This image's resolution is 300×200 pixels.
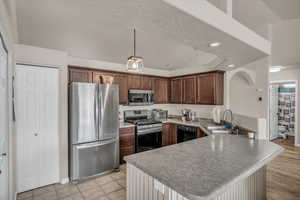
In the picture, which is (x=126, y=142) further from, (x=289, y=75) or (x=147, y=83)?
(x=289, y=75)

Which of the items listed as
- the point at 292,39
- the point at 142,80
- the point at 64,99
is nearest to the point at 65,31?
the point at 64,99

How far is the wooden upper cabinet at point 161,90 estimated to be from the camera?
15.5 ft

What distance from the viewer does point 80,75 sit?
331cm

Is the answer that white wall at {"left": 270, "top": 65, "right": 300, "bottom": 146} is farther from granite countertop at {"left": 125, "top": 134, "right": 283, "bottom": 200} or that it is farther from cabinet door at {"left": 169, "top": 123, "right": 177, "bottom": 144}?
granite countertop at {"left": 125, "top": 134, "right": 283, "bottom": 200}

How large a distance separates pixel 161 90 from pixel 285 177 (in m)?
3.43

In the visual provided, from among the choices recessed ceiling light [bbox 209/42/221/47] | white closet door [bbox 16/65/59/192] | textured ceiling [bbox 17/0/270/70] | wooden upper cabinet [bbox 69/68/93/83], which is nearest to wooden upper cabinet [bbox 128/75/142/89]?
textured ceiling [bbox 17/0/270/70]

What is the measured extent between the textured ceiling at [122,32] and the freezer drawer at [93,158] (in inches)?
76.5

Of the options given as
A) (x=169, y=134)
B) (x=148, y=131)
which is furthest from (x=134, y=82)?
(x=169, y=134)

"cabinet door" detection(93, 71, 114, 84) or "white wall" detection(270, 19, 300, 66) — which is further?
"cabinet door" detection(93, 71, 114, 84)

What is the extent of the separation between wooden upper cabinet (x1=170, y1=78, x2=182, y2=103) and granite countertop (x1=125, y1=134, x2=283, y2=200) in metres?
2.71

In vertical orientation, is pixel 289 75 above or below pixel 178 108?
above

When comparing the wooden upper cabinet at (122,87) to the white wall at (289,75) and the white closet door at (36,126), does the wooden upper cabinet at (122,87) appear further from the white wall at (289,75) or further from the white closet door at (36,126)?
the white wall at (289,75)

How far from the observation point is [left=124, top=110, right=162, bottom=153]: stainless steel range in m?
3.78

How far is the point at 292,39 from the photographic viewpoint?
11.1ft
